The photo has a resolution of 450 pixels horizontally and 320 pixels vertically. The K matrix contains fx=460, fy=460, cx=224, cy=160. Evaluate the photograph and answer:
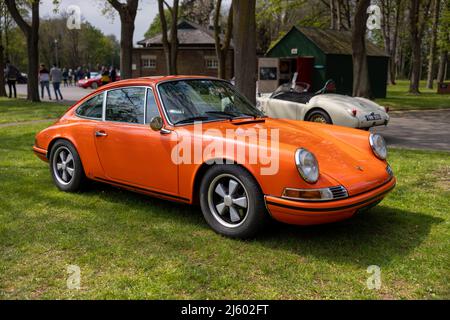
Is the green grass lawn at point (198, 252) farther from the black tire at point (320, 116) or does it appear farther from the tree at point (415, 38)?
the tree at point (415, 38)

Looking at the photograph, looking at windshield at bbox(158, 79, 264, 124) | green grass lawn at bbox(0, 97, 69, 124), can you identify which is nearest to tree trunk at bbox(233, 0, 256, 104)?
windshield at bbox(158, 79, 264, 124)

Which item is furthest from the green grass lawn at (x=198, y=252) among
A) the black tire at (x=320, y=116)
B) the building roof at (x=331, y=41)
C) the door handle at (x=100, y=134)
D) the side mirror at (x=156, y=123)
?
the building roof at (x=331, y=41)

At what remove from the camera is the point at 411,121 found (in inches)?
580

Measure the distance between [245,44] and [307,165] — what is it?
6156mm

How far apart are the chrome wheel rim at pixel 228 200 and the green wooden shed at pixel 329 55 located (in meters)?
21.4

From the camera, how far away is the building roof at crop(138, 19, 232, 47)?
42.8m

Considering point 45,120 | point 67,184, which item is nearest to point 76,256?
point 67,184

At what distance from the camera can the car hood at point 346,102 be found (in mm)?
10016

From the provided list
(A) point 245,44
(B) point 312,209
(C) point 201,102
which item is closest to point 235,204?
(B) point 312,209

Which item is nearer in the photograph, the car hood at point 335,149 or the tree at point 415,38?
the car hood at point 335,149

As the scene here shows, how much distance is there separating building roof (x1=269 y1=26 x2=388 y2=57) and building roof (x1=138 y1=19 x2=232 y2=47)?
694 inches

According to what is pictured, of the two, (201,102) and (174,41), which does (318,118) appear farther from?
(174,41)

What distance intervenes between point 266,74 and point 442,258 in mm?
21704
